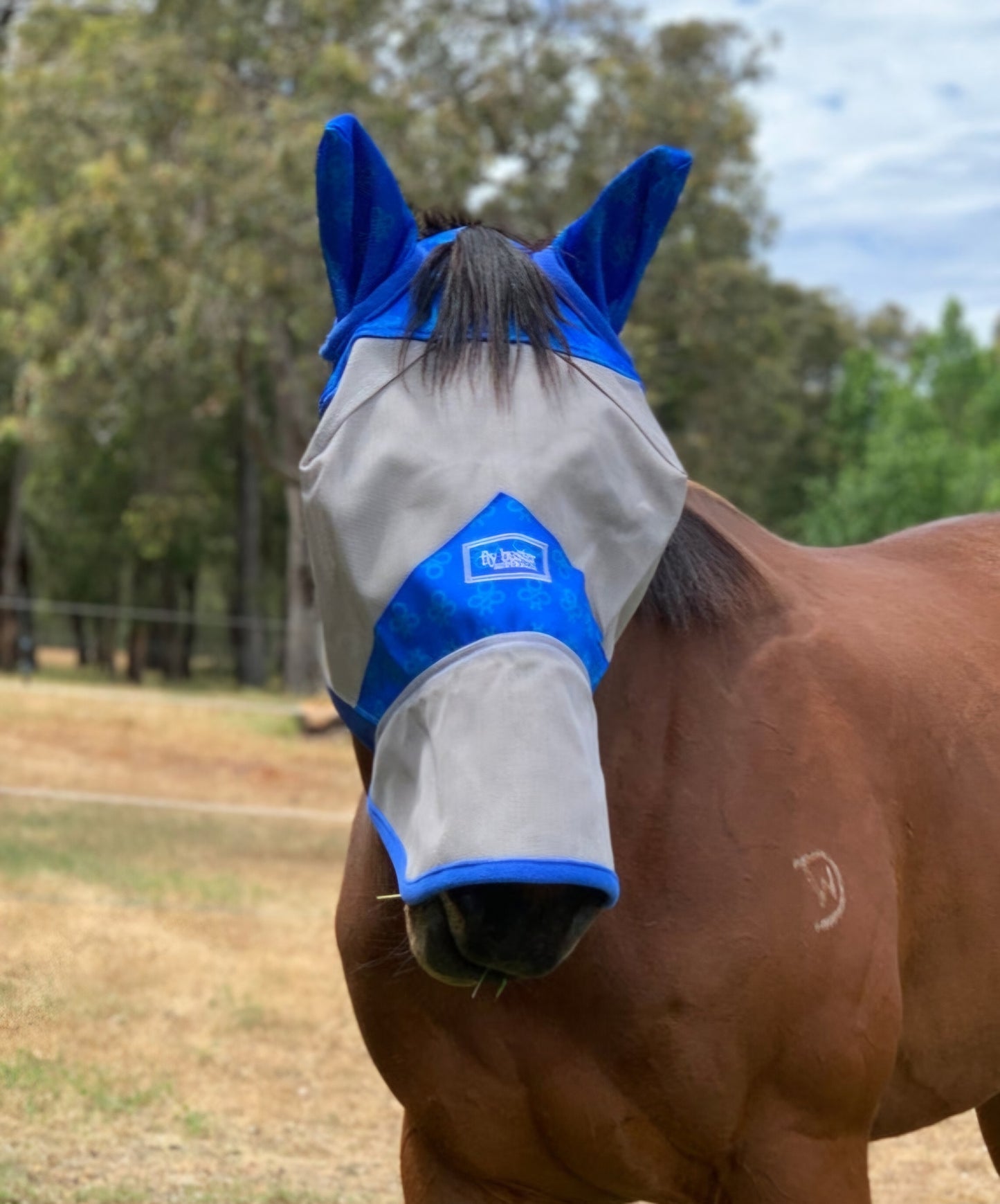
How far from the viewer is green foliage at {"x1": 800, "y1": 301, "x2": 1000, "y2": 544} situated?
90.8 feet

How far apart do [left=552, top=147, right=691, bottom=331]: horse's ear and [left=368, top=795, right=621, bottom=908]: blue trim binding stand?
Result: 87 cm

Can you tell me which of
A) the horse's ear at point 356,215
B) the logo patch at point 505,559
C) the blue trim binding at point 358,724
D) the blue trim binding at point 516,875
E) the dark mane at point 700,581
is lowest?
the blue trim binding at point 516,875

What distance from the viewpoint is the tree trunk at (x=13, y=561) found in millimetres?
29516

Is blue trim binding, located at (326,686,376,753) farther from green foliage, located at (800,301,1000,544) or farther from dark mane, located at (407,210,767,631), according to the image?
green foliage, located at (800,301,1000,544)

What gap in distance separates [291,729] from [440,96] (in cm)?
894

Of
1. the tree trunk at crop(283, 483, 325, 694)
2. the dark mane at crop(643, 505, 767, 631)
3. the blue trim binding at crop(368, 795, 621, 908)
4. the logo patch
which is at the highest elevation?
the logo patch

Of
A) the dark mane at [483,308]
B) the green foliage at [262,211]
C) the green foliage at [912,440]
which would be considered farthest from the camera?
the green foliage at [912,440]

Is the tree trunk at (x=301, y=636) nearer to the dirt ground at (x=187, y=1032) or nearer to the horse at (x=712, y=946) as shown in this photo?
the dirt ground at (x=187, y=1032)

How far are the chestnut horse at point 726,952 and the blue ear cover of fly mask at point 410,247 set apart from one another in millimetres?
401

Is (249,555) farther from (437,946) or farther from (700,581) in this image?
(437,946)

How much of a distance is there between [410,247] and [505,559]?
558mm

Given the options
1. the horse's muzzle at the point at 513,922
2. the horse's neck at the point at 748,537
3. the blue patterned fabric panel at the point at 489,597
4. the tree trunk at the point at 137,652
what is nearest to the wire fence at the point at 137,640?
the tree trunk at the point at 137,652

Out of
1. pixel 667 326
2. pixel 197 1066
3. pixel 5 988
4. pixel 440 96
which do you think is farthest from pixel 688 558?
pixel 667 326

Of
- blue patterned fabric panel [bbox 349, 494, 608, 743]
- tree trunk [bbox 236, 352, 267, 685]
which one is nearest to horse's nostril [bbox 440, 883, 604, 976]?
blue patterned fabric panel [bbox 349, 494, 608, 743]
